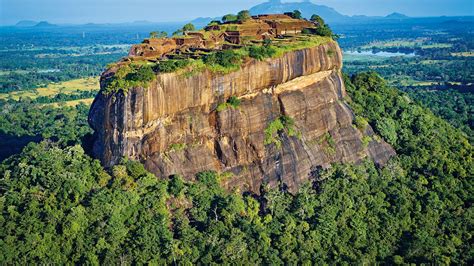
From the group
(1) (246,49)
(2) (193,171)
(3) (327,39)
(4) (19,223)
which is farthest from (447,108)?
(4) (19,223)

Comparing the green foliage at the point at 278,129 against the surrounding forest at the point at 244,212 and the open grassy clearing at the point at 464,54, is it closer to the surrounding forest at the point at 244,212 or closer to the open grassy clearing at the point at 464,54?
the surrounding forest at the point at 244,212

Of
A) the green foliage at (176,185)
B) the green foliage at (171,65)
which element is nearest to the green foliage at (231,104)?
the green foliage at (171,65)

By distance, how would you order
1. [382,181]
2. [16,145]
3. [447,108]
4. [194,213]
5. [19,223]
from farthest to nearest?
[447,108], [16,145], [382,181], [194,213], [19,223]

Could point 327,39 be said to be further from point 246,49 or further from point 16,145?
point 16,145

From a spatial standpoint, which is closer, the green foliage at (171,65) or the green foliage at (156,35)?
the green foliage at (171,65)

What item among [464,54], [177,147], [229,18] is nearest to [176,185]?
[177,147]
